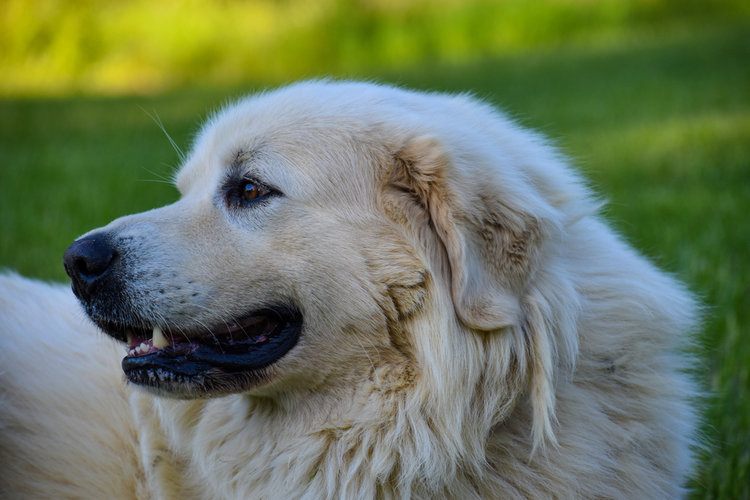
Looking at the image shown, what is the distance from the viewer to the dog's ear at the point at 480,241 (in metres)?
2.74

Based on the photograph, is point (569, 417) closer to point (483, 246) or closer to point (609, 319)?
point (609, 319)

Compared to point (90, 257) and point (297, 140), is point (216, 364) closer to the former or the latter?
point (90, 257)

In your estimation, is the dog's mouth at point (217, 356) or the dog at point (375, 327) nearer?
the dog at point (375, 327)

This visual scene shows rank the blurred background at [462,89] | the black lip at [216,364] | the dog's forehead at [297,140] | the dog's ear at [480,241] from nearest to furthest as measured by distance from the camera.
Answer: the dog's ear at [480,241] < the black lip at [216,364] < the dog's forehead at [297,140] < the blurred background at [462,89]

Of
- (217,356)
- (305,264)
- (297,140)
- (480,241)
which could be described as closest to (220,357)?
(217,356)

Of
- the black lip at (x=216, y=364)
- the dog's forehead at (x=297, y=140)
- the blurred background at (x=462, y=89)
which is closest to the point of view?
the black lip at (x=216, y=364)

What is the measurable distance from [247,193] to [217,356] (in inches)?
21.8

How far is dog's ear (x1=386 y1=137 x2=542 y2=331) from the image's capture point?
2.74 metres

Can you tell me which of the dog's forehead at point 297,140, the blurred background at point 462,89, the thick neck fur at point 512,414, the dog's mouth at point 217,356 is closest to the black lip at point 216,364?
the dog's mouth at point 217,356

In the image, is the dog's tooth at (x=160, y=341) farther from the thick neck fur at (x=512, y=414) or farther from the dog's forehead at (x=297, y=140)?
the dog's forehead at (x=297, y=140)

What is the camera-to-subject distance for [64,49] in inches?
687

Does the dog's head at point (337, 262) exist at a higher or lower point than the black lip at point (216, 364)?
higher

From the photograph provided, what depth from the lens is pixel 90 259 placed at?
2922 mm

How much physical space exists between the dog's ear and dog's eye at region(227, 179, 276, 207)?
1.82 feet
